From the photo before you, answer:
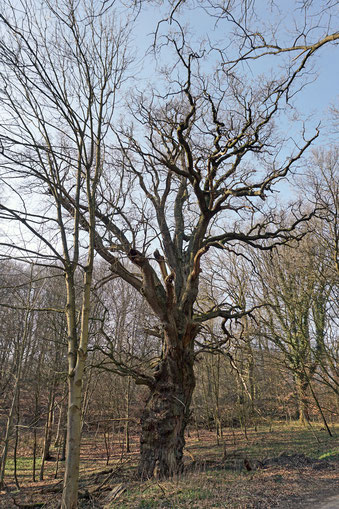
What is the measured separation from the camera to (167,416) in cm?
737

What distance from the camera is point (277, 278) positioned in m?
15.2

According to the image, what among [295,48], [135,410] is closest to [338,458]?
[295,48]

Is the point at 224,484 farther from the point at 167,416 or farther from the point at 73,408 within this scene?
the point at 73,408

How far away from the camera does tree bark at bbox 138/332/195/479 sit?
708 centimetres

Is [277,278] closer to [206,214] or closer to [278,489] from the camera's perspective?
[206,214]

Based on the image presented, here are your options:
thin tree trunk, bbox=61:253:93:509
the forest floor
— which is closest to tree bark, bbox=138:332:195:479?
the forest floor

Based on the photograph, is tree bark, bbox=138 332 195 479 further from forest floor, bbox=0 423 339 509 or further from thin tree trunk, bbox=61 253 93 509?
thin tree trunk, bbox=61 253 93 509

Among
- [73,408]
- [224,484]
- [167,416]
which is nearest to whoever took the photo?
[73,408]

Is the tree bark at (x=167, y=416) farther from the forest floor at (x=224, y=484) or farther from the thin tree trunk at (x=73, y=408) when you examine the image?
the thin tree trunk at (x=73, y=408)

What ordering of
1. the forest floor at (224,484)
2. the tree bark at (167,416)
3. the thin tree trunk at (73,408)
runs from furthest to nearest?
the tree bark at (167,416)
the forest floor at (224,484)
the thin tree trunk at (73,408)

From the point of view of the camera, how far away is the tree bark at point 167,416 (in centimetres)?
708

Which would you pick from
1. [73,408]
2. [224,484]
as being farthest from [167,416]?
[73,408]

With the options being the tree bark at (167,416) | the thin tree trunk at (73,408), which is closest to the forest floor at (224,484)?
the tree bark at (167,416)

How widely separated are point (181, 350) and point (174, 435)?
178 centimetres
